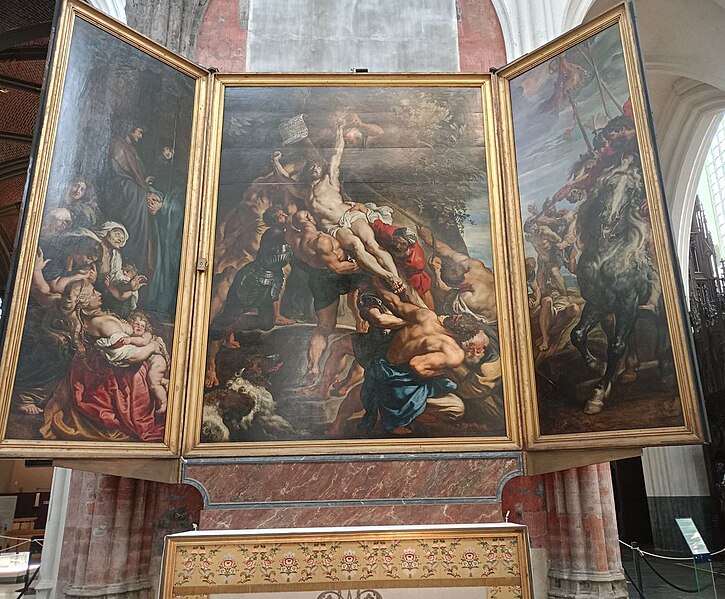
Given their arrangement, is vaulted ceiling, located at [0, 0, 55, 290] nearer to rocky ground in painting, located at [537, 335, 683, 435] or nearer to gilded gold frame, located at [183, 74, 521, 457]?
gilded gold frame, located at [183, 74, 521, 457]

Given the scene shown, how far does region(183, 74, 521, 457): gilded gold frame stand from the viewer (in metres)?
5.83

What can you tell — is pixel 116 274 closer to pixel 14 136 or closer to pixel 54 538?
pixel 54 538

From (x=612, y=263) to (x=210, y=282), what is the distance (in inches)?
150

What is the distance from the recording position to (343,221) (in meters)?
6.55

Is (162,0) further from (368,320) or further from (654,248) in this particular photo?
(654,248)

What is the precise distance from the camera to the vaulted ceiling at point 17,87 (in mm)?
11398

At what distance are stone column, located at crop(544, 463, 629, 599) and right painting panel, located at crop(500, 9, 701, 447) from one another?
1.05 meters

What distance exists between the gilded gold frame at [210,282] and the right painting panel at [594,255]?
165 millimetres

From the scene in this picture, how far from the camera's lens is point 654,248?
534 centimetres

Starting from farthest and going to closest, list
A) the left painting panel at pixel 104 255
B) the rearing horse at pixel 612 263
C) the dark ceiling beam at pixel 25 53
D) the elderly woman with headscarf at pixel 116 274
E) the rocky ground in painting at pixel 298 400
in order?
the dark ceiling beam at pixel 25 53 < the rocky ground in painting at pixel 298 400 < the elderly woman with headscarf at pixel 116 274 < the rearing horse at pixel 612 263 < the left painting panel at pixel 104 255

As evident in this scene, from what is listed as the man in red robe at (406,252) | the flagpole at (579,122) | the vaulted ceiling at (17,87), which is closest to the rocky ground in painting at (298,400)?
the man in red robe at (406,252)

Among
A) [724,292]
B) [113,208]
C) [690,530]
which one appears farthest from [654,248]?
[724,292]

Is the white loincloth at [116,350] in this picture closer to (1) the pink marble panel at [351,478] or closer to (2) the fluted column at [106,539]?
(1) the pink marble panel at [351,478]

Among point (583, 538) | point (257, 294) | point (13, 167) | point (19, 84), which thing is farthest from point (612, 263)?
point (13, 167)
